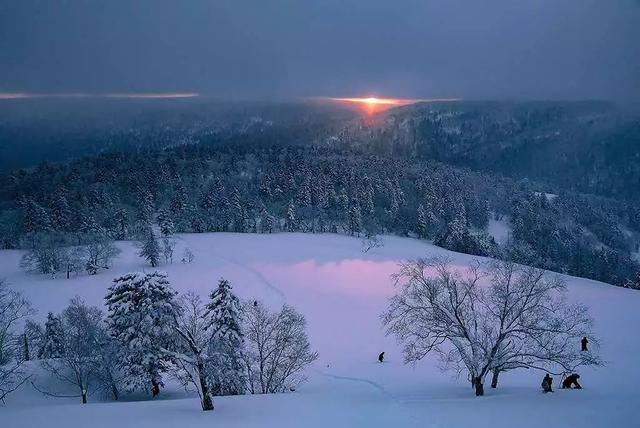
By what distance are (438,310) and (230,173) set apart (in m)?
169

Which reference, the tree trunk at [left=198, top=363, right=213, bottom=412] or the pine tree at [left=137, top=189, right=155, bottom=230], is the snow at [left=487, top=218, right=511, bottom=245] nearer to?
the pine tree at [left=137, top=189, right=155, bottom=230]

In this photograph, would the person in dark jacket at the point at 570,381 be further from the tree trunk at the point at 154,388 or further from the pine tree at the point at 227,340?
the tree trunk at the point at 154,388

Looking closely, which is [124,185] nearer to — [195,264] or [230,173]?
[230,173]

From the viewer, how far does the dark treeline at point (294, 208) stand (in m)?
114

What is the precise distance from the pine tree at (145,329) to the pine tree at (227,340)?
296cm

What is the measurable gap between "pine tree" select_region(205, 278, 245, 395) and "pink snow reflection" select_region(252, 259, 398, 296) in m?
38.9

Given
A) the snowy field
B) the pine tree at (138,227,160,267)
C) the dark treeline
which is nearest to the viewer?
the snowy field

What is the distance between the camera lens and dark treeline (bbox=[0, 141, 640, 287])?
114188 millimetres

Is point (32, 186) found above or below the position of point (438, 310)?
above

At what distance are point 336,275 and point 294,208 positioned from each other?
169ft

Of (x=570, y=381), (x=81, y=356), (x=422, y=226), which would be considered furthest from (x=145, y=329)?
(x=422, y=226)

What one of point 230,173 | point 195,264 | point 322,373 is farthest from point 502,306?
point 230,173

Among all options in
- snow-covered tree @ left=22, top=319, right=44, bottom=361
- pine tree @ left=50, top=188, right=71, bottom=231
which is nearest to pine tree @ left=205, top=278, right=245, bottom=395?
snow-covered tree @ left=22, top=319, right=44, bottom=361

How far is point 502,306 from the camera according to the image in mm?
19781
